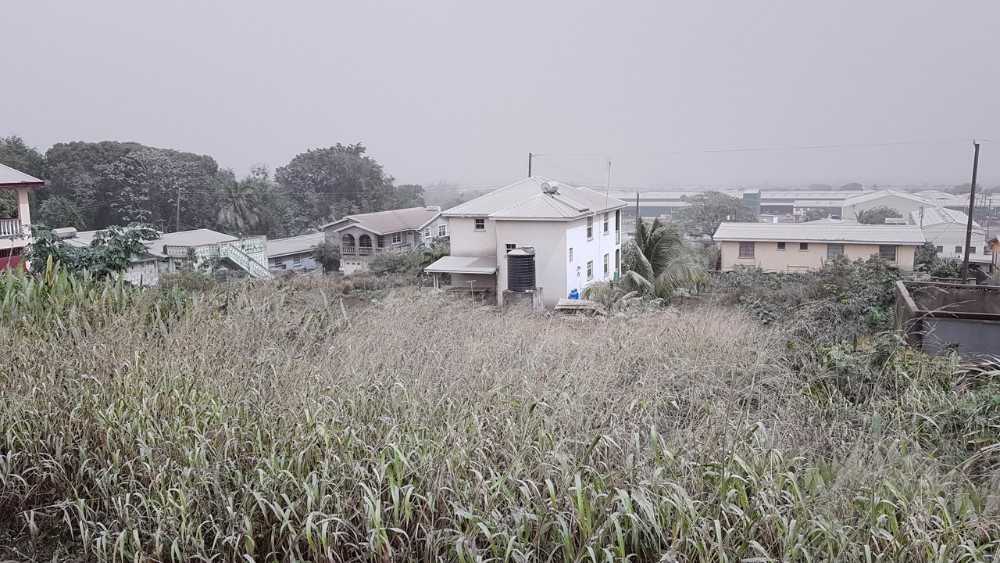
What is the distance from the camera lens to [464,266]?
17.6 meters

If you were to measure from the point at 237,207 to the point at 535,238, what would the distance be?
22.4m

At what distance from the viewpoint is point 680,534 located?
2.16 meters

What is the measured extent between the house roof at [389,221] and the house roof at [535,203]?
984 centimetres

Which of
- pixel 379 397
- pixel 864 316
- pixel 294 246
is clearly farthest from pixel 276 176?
pixel 379 397

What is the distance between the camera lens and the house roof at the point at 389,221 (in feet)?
94.6

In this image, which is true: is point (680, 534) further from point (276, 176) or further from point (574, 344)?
point (276, 176)

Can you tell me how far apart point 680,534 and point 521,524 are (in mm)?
485

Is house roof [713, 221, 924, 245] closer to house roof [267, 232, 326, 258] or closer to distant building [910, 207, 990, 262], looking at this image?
distant building [910, 207, 990, 262]

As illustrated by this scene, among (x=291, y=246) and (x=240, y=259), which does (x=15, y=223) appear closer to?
(x=240, y=259)

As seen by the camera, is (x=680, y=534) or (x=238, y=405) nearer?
(x=680, y=534)

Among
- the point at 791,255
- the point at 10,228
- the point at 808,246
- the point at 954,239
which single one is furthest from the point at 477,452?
the point at 954,239

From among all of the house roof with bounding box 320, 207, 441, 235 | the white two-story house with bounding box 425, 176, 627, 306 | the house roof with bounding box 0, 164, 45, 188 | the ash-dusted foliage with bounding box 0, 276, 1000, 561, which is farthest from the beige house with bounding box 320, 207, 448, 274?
the ash-dusted foliage with bounding box 0, 276, 1000, 561

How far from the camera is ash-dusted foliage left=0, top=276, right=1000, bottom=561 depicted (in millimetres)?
2234

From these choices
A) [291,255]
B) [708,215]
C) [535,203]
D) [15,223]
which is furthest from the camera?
[708,215]
